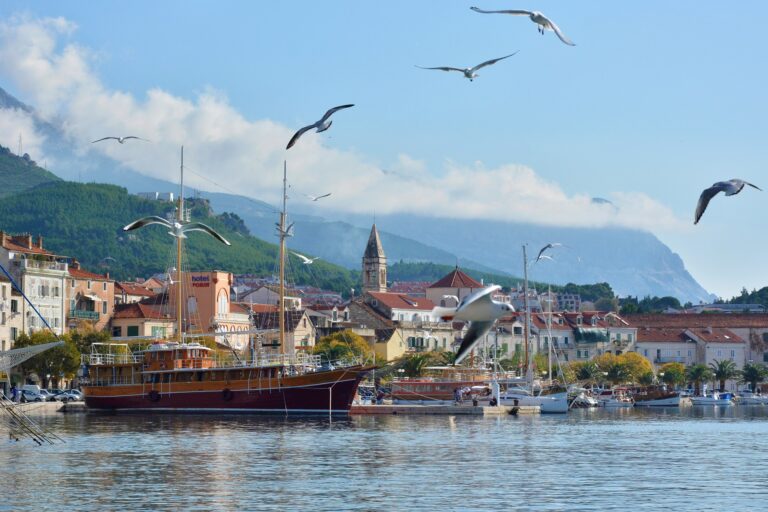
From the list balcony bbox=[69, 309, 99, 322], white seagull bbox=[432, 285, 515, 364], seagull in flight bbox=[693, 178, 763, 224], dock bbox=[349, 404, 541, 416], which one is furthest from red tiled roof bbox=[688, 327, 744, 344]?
white seagull bbox=[432, 285, 515, 364]

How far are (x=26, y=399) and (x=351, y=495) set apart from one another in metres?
65.5

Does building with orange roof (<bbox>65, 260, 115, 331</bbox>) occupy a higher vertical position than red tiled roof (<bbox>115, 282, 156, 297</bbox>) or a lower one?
lower

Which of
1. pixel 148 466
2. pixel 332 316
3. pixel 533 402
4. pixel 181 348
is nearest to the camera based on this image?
pixel 148 466

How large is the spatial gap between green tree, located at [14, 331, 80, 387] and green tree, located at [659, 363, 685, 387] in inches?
3161

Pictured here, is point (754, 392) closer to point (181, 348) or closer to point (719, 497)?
point (181, 348)

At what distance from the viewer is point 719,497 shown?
4688cm

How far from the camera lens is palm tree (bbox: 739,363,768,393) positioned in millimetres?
178000

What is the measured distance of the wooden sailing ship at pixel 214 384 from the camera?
102m

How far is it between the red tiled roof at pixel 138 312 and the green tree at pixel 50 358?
2055 centimetres

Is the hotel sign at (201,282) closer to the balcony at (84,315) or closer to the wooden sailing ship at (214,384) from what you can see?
the balcony at (84,315)

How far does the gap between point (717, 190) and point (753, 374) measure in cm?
14073

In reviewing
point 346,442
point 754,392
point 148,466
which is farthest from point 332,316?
point 148,466

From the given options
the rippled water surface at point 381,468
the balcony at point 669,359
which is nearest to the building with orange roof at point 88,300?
the rippled water surface at point 381,468

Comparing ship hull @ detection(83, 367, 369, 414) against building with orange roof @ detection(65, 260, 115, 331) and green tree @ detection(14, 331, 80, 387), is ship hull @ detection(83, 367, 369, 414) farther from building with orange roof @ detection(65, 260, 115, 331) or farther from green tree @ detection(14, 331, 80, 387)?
building with orange roof @ detection(65, 260, 115, 331)
